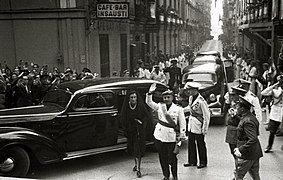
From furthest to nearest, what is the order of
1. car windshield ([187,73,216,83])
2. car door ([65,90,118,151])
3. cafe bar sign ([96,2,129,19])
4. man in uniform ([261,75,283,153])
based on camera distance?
1. cafe bar sign ([96,2,129,19])
2. car windshield ([187,73,216,83])
3. man in uniform ([261,75,283,153])
4. car door ([65,90,118,151])

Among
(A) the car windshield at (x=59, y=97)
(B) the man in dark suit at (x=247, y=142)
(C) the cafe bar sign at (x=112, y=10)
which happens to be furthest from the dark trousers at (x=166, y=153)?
(C) the cafe bar sign at (x=112, y=10)

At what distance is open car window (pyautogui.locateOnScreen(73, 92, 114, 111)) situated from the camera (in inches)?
318

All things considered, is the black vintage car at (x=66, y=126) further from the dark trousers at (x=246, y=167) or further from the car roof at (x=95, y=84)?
the dark trousers at (x=246, y=167)

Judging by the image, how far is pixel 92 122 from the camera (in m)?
8.09

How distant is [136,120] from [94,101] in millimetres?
1179

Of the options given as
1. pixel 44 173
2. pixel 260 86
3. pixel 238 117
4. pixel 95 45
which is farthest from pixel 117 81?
pixel 95 45

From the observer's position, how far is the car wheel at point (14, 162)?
279 inches

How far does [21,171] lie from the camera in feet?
23.7

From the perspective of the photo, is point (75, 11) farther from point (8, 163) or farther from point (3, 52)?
point (8, 163)

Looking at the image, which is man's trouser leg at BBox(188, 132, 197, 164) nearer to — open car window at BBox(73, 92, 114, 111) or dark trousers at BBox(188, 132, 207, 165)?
dark trousers at BBox(188, 132, 207, 165)

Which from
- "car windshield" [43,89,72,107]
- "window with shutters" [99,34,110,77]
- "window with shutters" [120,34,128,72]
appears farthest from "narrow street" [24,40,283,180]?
"window with shutters" [120,34,128,72]

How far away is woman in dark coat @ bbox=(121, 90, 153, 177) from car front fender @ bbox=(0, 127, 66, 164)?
139 centimetres

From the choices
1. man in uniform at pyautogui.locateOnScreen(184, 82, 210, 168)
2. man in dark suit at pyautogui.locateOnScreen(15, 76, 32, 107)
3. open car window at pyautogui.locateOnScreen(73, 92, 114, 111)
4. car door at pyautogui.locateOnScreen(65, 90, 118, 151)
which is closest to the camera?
man in uniform at pyautogui.locateOnScreen(184, 82, 210, 168)

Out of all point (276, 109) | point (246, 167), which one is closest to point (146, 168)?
point (246, 167)
